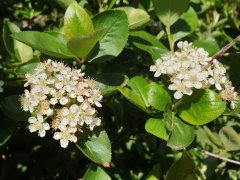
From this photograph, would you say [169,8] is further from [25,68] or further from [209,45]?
[25,68]

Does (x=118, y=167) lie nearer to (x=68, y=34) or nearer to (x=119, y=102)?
(x=119, y=102)

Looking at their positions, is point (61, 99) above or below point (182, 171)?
above

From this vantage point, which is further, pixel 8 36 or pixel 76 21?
pixel 8 36

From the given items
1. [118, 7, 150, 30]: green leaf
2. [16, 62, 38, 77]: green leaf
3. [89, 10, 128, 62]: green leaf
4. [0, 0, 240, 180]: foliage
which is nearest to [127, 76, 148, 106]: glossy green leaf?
[0, 0, 240, 180]: foliage

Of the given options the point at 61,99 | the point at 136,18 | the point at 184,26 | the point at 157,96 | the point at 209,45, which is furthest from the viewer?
the point at 184,26

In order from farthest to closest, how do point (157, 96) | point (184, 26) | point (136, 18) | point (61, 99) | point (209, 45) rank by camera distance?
1. point (184, 26)
2. point (209, 45)
3. point (136, 18)
4. point (157, 96)
5. point (61, 99)

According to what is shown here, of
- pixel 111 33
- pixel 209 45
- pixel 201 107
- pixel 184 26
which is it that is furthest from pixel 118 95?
pixel 201 107
